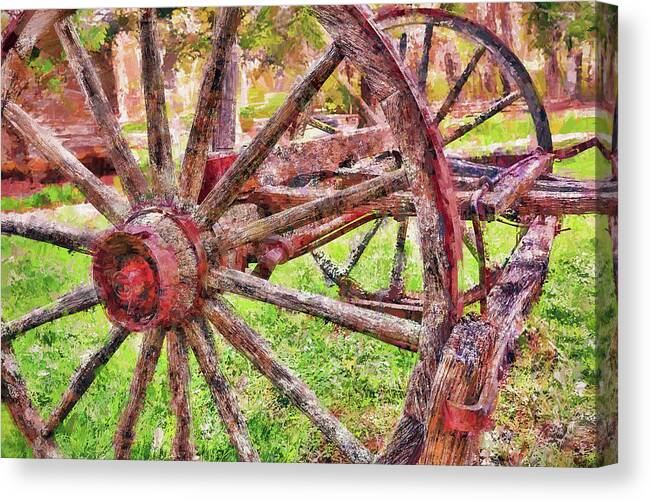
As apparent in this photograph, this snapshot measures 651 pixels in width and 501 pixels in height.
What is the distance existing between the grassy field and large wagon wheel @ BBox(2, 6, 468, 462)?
50 mm

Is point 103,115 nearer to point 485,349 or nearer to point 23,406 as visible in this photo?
point 23,406

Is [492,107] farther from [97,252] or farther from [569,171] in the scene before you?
[97,252]

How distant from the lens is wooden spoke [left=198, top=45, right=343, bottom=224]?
5.02 metres

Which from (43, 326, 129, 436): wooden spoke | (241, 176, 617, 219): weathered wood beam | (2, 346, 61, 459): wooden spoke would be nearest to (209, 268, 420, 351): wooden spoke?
(241, 176, 617, 219): weathered wood beam

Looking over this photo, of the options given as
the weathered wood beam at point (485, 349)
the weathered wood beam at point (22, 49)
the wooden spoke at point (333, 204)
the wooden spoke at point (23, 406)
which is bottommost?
the wooden spoke at point (23, 406)

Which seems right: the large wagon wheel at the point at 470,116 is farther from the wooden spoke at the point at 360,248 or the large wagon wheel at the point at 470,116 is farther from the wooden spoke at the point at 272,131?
the wooden spoke at the point at 272,131

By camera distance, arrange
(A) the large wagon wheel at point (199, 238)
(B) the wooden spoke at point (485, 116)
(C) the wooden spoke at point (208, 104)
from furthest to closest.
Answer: (C) the wooden spoke at point (208, 104)
(B) the wooden spoke at point (485, 116)
(A) the large wagon wheel at point (199, 238)

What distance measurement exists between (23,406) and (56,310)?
41 cm

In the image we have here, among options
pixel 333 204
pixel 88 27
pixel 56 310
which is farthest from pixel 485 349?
pixel 88 27

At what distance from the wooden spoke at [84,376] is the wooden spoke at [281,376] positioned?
1.29ft

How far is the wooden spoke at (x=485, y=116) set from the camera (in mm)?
4902

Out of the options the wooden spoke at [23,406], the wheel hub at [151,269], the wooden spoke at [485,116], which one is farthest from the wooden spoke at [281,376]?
the wooden spoke at [485,116]

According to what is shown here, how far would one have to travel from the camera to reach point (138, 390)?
5266 millimetres

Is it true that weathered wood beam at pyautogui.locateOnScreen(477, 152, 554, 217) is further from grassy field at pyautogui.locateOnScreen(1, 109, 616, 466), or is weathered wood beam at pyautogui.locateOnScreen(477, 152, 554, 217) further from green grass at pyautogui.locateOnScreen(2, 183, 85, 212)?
green grass at pyautogui.locateOnScreen(2, 183, 85, 212)
